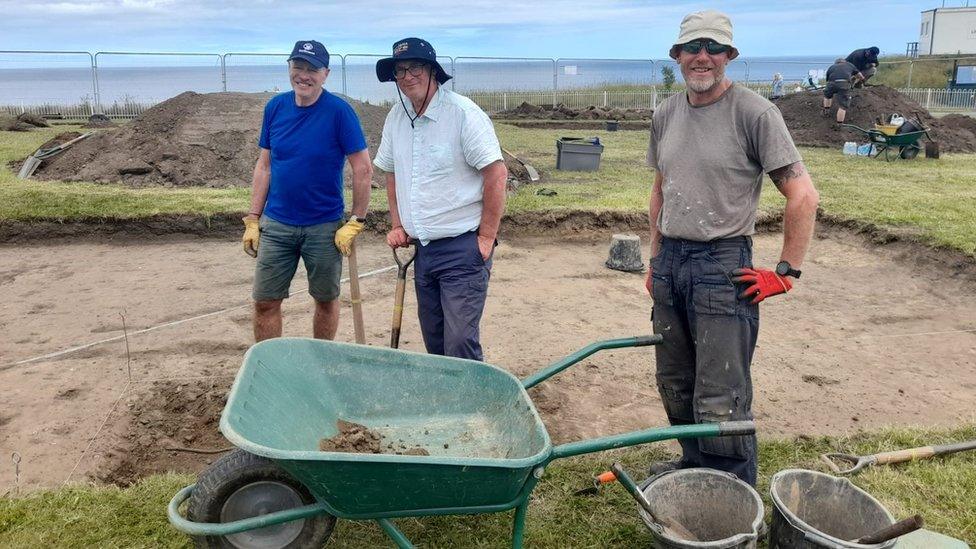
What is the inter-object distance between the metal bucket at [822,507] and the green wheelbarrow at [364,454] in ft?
1.89

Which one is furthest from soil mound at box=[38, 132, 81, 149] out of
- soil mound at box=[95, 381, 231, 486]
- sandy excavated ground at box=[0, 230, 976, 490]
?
soil mound at box=[95, 381, 231, 486]

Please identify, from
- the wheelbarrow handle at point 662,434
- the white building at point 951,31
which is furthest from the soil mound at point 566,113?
the white building at point 951,31

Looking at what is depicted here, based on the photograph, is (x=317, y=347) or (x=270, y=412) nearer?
(x=270, y=412)

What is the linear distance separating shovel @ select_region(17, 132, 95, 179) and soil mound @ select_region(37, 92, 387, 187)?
0.14 m

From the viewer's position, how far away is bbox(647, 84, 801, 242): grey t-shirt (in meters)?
2.74

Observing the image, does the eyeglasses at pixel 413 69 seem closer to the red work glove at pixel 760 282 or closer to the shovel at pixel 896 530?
the red work glove at pixel 760 282

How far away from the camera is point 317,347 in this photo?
10.4 feet

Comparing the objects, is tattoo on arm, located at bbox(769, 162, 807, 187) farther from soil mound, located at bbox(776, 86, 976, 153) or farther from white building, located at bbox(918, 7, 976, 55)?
white building, located at bbox(918, 7, 976, 55)

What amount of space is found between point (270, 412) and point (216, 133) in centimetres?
1035

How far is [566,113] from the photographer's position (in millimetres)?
23859

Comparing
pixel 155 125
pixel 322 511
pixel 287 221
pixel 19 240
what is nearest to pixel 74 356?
pixel 287 221

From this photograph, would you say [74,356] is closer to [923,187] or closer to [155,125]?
[155,125]

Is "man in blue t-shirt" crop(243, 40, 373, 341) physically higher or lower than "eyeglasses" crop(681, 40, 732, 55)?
lower

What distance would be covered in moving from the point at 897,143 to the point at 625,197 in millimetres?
7818
